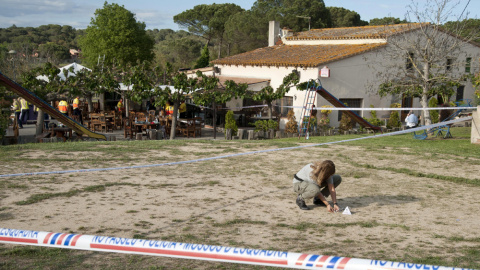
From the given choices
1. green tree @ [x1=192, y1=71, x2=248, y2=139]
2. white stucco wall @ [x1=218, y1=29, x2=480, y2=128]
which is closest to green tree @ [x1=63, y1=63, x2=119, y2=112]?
green tree @ [x1=192, y1=71, x2=248, y2=139]

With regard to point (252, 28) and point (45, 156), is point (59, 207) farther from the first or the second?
point (252, 28)

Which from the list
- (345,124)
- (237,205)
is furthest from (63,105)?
(237,205)

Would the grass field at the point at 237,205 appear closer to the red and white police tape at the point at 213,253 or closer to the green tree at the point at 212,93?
the red and white police tape at the point at 213,253

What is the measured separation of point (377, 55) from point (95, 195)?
22046 millimetres

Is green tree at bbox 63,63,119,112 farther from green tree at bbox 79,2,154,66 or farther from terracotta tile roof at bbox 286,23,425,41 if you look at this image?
green tree at bbox 79,2,154,66

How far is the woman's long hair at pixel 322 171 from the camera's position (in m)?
7.28

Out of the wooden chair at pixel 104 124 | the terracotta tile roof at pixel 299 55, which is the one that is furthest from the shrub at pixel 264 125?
the wooden chair at pixel 104 124

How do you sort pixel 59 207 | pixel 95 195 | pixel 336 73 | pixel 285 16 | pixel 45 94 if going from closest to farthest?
pixel 59 207 → pixel 95 195 → pixel 45 94 → pixel 336 73 → pixel 285 16

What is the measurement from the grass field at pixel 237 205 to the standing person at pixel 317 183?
208mm

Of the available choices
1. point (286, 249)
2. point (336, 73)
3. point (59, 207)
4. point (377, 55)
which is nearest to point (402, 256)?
point (286, 249)

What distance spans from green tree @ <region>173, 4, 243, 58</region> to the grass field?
50.6 meters

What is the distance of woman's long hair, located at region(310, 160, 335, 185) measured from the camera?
23.9 feet

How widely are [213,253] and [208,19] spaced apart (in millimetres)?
62432

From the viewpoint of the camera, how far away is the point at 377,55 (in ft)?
87.9
